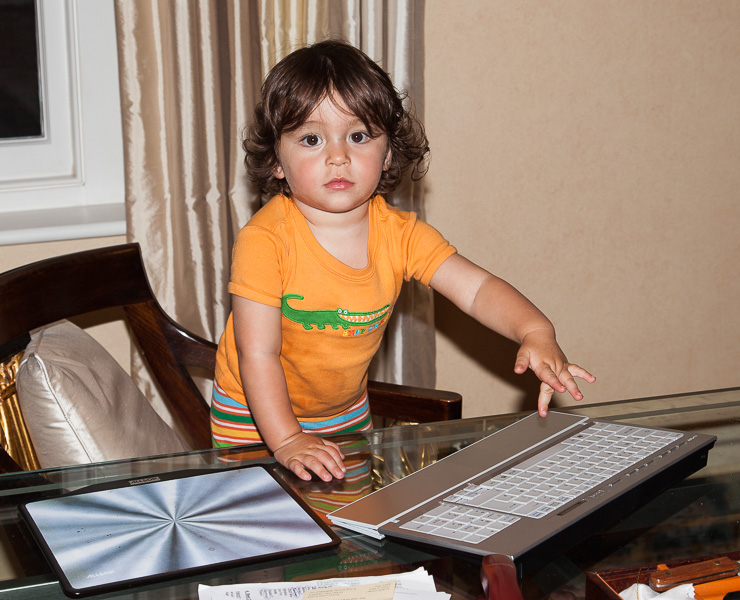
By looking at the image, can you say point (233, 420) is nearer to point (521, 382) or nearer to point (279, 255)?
point (279, 255)

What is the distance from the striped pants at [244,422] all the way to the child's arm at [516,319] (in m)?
0.31

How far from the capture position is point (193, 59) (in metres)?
1.90

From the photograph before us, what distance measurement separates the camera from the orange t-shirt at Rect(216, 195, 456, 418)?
143 centimetres

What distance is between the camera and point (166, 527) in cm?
93

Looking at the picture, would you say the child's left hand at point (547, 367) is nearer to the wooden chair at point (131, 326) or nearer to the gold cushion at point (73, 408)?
the wooden chair at point (131, 326)

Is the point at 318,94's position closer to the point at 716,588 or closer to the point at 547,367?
the point at 547,367

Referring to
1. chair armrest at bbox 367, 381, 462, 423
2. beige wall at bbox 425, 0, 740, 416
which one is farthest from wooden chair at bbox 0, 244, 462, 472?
beige wall at bbox 425, 0, 740, 416

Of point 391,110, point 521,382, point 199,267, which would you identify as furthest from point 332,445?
point 521,382

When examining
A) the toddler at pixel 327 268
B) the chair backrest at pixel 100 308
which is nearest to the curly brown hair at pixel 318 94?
the toddler at pixel 327 268

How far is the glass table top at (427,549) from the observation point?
2.82ft

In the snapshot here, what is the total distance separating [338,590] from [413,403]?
32.1 inches

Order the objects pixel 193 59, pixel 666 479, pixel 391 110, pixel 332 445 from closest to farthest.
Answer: pixel 666 479 < pixel 332 445 < pixel 391 110 < pixel 193 59

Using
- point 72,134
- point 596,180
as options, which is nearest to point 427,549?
point 72,134

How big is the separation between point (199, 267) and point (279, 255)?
1.93 ft
